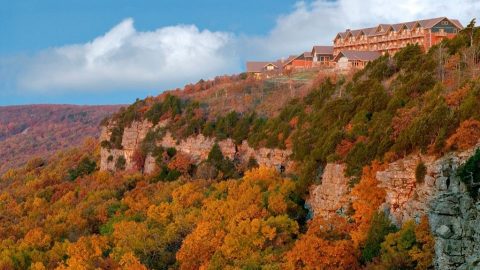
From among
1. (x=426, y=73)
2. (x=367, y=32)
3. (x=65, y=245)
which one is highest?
(x=367, y=32)

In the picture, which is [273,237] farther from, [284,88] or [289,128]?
[284,88]

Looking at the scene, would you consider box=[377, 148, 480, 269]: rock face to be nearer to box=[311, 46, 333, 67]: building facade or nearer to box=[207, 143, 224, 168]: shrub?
box=[207, 143, 224, 168]: shrub

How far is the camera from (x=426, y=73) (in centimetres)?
4444

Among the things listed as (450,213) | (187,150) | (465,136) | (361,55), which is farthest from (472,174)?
(361,55)

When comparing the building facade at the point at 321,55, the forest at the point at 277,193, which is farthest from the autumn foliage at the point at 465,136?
the building facade at the point at 321,55

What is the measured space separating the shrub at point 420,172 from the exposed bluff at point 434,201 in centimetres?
12

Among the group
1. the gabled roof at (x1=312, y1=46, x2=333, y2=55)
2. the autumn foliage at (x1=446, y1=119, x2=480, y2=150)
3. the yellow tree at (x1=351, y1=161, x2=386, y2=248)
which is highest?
the gabled roof at (x1=312, y1=46, x2=333, y2=55)

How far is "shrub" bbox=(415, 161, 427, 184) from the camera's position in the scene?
3359 centimetres


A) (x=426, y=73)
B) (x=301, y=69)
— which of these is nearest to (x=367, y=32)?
(x=301, y=69)

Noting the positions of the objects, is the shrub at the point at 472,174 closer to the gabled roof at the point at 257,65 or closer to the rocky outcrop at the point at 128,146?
the rocky outcrop at the point at 128,146

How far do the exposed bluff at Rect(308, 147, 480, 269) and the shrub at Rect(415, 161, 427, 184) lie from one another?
0.40 feet

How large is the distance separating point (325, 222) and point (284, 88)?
3637 cm

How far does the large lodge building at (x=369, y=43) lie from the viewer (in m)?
73.8

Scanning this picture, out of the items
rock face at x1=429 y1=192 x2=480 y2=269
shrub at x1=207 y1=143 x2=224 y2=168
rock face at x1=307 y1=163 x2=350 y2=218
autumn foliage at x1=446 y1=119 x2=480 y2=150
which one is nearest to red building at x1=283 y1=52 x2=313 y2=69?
shrub at x1=207 y1=143 x2=224 y2=168
